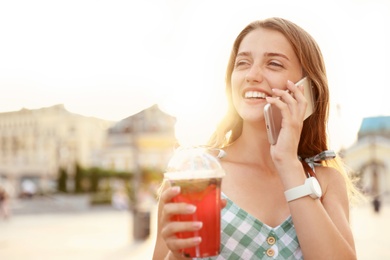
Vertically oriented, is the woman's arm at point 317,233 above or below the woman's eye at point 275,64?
below

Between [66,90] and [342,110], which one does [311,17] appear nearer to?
[342,110]

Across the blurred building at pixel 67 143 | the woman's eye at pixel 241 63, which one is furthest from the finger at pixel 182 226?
the blurred building at pixel 67 143

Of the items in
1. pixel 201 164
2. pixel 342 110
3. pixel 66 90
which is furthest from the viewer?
pixel 66 90

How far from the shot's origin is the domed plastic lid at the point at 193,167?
1467 mm

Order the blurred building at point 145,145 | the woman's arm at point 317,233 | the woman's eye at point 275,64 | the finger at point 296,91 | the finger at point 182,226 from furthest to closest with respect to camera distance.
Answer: the blurred building at point 145,145
the woman's eye at point 275,64
the finger at point 296,91
the woman's arm at point 317,233
the finger at point 182,226

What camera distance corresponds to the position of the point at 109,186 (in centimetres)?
4000

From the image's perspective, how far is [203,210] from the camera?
4.75ft

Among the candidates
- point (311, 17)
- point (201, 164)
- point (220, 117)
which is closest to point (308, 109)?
point (220, 117)

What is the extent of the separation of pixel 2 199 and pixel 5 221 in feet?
3.20

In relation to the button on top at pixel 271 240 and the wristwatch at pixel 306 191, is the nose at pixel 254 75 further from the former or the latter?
the button on top at pixel 271 240

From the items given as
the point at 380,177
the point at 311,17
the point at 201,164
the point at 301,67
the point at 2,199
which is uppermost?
the point at 311,17

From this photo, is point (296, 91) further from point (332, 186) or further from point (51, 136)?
point (51, 136)

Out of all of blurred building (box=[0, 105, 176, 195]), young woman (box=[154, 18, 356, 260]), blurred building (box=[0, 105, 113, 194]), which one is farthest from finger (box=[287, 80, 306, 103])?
blurred building (box=[0, 105, 113, 194])

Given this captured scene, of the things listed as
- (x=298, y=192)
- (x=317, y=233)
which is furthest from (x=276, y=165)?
Answer: (x=317, y=233)
